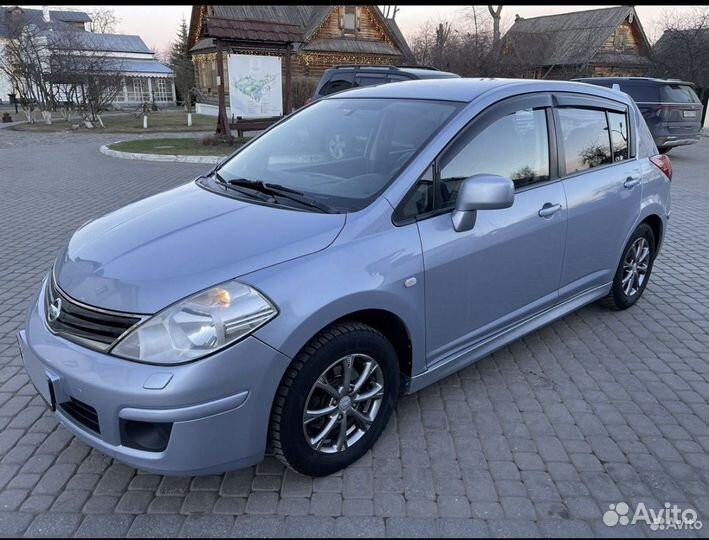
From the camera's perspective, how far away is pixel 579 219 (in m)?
3.77

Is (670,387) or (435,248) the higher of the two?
(435,248)

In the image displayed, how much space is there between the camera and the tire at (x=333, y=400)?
244cm

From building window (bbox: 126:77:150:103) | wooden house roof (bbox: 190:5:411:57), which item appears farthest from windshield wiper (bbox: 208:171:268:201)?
building window (bbox: 126:77:150:103)

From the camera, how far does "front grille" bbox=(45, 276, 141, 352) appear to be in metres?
2.32

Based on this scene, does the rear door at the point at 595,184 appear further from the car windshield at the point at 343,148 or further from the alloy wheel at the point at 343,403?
the alloy wheel at the point at 343,403

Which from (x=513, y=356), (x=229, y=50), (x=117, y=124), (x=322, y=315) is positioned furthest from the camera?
(x=117, y=124)

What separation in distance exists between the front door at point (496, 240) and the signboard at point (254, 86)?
45.7 ft

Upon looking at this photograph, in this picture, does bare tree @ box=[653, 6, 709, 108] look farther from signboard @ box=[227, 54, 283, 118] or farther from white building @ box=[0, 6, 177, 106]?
white building @ box=[0, 6, 177, 106]

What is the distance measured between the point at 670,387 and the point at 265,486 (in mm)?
2691

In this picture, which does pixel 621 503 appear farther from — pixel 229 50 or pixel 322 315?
pixel 229 50

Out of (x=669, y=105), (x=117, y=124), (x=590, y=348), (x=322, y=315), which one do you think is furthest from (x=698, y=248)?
(x=117, y=124)

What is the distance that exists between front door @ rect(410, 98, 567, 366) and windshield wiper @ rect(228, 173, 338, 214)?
524 mm

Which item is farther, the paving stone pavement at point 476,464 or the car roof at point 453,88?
the car roof at point 453,88

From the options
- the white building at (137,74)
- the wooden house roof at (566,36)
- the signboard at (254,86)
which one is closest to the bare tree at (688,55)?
the wooden house roof at (566,36)
